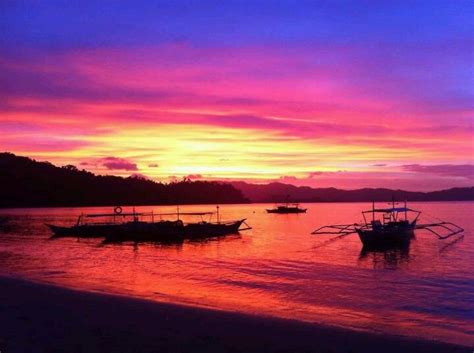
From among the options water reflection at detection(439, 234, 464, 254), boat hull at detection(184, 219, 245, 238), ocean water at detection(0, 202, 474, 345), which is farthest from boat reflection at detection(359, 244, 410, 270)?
boat hull at detection(184, 219, 245, 238)

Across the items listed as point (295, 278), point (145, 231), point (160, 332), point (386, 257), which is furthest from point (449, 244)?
point (160, 332)

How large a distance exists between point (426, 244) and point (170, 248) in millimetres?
28421

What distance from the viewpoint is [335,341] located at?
1212 cm

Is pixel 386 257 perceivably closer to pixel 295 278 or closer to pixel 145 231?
pixel 295 278

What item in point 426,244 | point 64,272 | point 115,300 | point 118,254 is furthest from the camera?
point 426,244

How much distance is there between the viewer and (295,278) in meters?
29.5

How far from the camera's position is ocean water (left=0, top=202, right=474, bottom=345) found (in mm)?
18297

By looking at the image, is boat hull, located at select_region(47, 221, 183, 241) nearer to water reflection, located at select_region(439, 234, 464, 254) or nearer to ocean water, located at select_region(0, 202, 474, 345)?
ocean water, located at select_region(0, 202, 474, 345)

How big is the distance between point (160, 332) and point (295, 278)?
1846cm

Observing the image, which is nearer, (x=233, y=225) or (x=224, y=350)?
(x=224, y=350)

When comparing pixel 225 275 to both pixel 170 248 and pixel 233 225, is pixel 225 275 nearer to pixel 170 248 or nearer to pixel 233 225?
pixel 170 248

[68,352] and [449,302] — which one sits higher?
[68,352]

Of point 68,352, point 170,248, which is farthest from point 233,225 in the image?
point 68,352

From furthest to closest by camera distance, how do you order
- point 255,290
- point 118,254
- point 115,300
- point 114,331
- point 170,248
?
point 170,248 → point 118,254 → point 255,290 → point 115,300 → point 114,331
